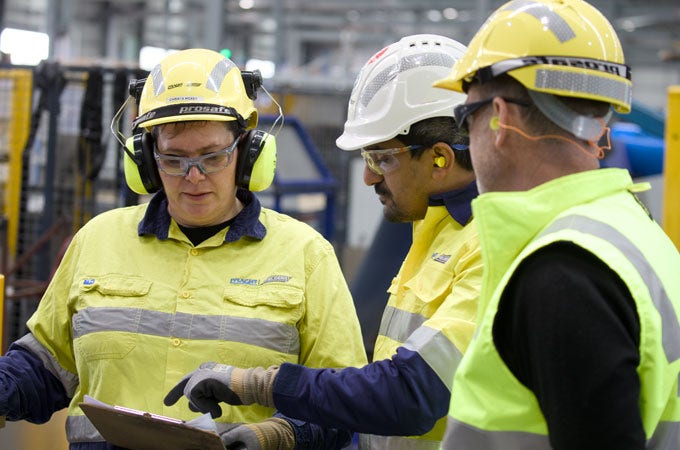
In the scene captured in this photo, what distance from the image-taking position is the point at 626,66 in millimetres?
1577

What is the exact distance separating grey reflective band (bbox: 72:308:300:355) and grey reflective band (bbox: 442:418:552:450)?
928 millimetres

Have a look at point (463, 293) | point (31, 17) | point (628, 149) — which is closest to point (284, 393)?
point (463, 293)

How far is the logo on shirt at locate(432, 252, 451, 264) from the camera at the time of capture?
2158mm

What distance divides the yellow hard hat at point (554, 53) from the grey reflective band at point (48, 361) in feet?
4.70

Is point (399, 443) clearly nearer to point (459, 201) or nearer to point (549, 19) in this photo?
point (459, 201)

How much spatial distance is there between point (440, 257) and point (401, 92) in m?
0.47

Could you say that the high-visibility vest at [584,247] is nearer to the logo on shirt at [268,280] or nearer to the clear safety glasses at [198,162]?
the logo on shirt at [268,280]

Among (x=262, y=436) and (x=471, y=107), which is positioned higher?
(x=471, y=107)

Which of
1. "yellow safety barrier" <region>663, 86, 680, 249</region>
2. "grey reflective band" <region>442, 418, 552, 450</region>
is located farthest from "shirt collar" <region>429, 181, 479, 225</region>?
"yellow safety barrier" <region>663, 86, 680, 249</region>

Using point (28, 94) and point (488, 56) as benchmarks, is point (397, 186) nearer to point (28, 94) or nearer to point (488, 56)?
point (488, 56)

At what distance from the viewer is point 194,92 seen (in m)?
2.40

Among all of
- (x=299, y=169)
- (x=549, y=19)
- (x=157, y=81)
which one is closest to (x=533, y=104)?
(x=549, y=19)

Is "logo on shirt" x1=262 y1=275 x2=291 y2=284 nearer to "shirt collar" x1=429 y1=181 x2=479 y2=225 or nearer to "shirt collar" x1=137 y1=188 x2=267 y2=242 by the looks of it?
"shirt collar" x1=137 y1=188 x2=267 y2=242

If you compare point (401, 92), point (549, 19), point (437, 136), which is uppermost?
point (549, 19)
